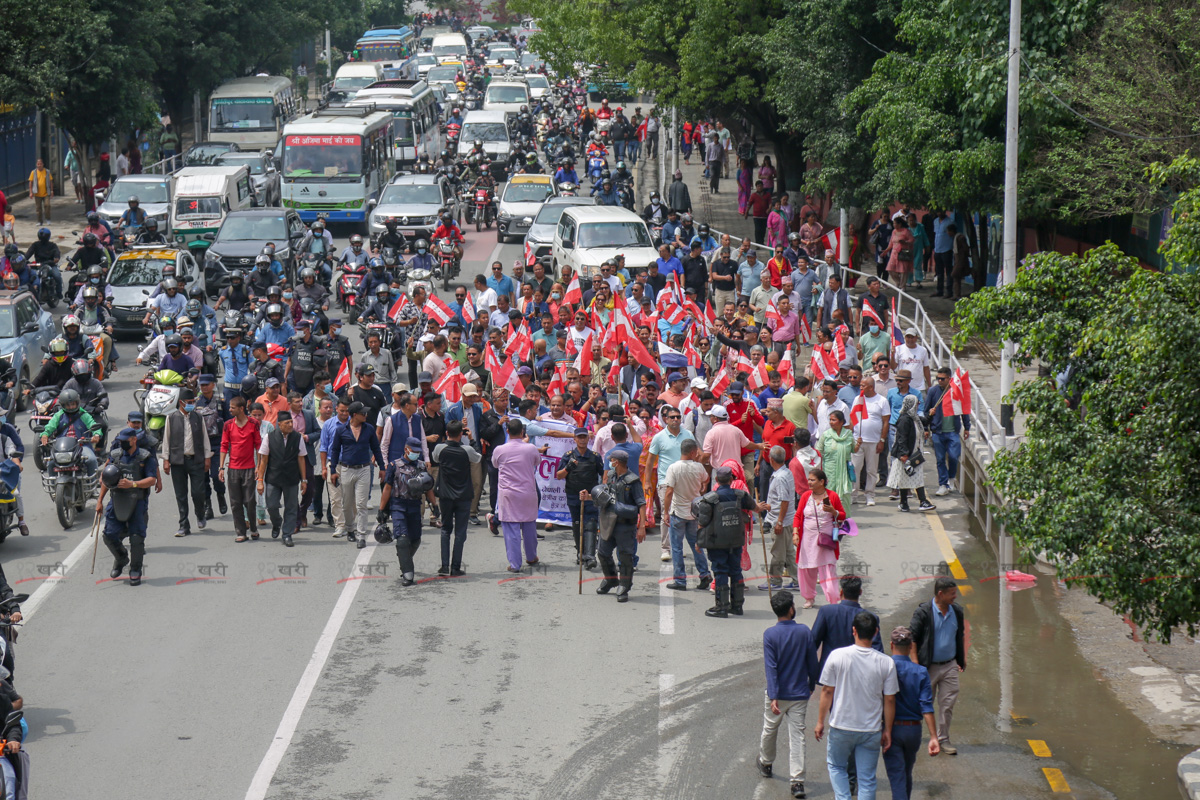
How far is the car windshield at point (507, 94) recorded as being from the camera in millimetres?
62031

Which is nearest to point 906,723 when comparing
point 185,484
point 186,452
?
point 186,452

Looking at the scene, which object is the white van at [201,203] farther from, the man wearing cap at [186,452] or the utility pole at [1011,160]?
the utility pole at [1011,160]

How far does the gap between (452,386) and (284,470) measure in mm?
2635

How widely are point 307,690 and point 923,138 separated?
16707 mm

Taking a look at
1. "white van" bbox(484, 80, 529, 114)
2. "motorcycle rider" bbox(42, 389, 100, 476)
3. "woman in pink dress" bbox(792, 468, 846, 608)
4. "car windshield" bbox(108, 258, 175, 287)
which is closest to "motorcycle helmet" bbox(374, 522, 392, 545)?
"motorcycle rider" bbox(42, 389, 100, 476)

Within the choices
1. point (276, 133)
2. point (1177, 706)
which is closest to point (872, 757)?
point (1177, 706)

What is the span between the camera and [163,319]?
22422mm

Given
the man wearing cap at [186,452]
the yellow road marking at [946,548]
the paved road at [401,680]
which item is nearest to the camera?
the paved road at [401,680]

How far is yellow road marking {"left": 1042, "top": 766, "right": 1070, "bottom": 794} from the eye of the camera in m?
10.1

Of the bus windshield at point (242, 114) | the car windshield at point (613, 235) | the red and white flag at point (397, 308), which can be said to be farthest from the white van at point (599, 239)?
the bus windshield at point (242, 114)

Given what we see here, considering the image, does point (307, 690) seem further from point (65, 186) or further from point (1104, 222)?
point (65, 186)

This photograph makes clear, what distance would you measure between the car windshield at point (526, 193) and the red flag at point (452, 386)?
2128cm

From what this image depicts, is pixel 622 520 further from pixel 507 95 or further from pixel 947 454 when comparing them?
pixel 507 95

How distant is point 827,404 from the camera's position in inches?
642
